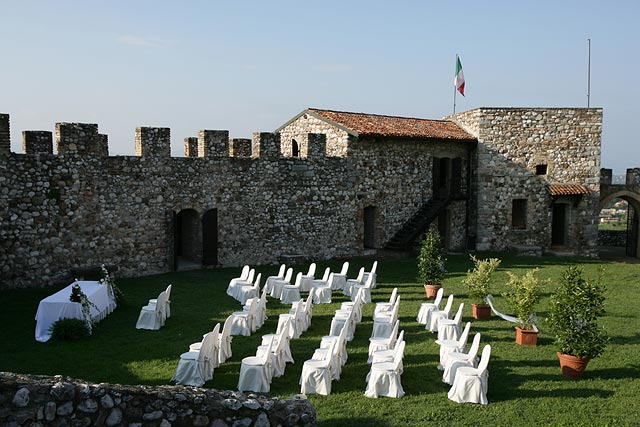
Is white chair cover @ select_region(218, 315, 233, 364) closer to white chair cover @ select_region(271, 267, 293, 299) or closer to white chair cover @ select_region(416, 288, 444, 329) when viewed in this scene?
white chair cover @ select_region(416, 288, 444, 329)

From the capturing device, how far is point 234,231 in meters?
18.5

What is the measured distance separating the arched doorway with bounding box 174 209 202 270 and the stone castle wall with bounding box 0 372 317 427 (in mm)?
13355

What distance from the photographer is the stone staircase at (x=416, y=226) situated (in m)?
20.8

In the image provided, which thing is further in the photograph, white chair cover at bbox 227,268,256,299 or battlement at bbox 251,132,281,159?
battlement at bbox 251,132,281,159

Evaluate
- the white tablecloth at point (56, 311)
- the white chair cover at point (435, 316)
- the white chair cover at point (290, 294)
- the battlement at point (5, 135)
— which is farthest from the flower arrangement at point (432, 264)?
the battlement at point (5, 135)

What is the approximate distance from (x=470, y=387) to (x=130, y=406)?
5.04m

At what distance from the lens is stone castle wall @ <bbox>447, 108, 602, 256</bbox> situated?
22297mm

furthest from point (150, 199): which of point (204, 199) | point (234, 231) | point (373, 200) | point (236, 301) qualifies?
point (373, 200)

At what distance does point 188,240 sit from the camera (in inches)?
745

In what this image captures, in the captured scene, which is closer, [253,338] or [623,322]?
[253,338]

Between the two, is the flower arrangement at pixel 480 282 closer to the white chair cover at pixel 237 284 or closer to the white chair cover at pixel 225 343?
the white chair cover at pixel 237 284

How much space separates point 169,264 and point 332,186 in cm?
648

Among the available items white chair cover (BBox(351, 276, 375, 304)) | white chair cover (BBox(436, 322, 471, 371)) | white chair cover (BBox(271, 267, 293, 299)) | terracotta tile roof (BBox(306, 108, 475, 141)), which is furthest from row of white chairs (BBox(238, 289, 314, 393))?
terracotta tile roof (BBox(306, 108, 475, 141))

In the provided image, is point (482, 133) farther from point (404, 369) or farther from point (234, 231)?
point (404, 369)
